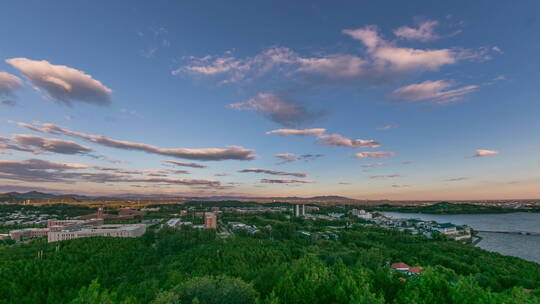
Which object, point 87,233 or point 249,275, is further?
point 87,233

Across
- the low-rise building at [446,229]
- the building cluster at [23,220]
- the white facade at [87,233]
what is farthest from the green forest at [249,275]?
the building cluster at [23,220]

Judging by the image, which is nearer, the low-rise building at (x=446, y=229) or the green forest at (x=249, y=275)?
the green forest at (x=249, y=275)

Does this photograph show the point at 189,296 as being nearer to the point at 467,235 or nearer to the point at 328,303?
the point at 328,303

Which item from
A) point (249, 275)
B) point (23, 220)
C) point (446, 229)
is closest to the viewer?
point (249, 275)

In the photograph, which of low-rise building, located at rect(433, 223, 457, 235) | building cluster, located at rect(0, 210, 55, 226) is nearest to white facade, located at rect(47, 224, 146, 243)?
building cluster, located at rect(0, 210, 55, 226)

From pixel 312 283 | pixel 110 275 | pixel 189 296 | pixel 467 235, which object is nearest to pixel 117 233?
pixel 110 275

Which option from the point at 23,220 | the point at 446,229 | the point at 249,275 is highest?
the point at 249,275

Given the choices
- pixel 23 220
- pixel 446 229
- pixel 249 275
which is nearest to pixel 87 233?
pixel 249 275

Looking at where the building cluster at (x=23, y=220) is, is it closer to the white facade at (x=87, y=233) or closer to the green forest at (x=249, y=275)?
the white facade at (x=87, y=233)

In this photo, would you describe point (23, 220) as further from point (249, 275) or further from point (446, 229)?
point (446, 229)
